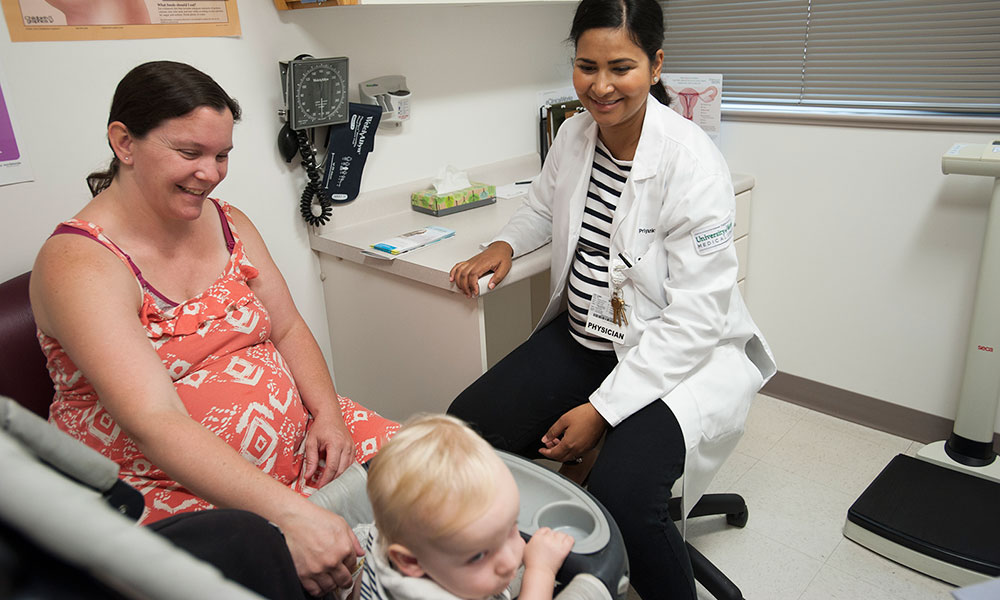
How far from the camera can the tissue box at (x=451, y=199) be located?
2.15 metres

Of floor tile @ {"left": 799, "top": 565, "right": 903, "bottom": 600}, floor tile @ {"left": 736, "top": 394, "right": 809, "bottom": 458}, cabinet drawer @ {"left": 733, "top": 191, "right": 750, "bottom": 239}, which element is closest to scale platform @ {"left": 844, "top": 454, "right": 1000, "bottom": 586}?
floor tile @ {"left": 799, "top": 565, "right": 903, "bottom": 600}

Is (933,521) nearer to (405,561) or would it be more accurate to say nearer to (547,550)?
(547,550)

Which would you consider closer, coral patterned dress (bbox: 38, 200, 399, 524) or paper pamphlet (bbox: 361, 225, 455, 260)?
coral patterned dress (bbox: 38, 200, 399, 524)

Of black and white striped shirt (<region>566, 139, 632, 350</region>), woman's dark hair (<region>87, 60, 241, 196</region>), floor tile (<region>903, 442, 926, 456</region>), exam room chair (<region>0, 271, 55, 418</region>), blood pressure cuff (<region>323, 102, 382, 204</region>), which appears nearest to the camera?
woman's dark hair (<region>87, 60, 241, 196</region>)

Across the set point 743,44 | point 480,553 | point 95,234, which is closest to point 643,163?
point 480,553

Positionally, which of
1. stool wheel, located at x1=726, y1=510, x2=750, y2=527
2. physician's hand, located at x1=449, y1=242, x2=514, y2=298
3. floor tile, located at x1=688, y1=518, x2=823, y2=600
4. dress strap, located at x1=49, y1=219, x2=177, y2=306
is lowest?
floor tile, located at x1=688, y1=518, x2=823, y2=600

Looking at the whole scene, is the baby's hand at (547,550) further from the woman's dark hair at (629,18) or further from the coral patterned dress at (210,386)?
the woman's dark hair at (629,18)

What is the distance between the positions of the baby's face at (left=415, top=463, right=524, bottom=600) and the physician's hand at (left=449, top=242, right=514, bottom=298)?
785 mm

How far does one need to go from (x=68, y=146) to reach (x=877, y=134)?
215cm

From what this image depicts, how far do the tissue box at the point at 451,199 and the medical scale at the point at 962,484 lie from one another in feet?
4.19

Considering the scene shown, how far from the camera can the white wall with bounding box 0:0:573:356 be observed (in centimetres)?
147

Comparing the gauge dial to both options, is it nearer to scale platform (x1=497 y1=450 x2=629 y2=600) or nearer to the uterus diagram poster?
scale platform (x1=497 y1=450 x2=629 y2=600)

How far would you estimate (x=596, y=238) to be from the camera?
1600mm

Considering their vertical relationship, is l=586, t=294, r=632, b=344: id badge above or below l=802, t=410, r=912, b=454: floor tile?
above
